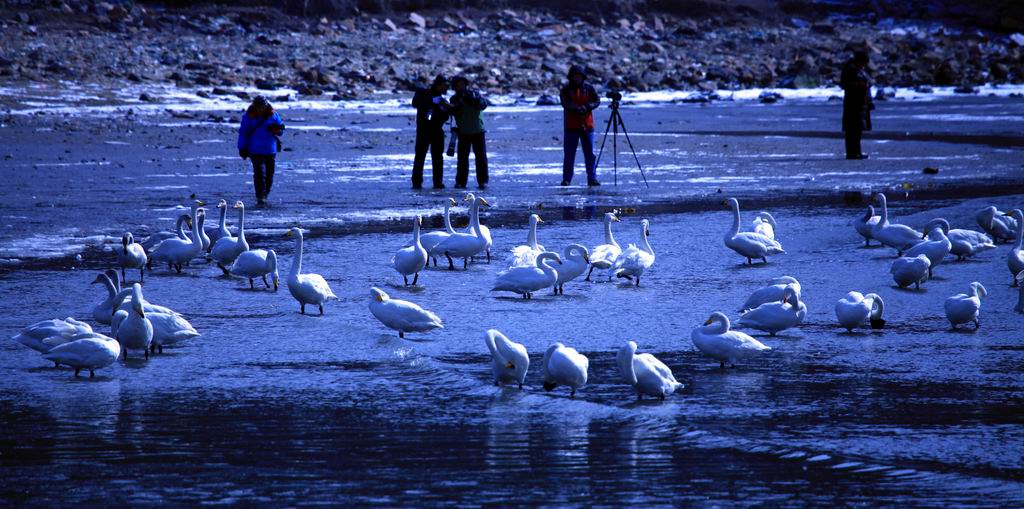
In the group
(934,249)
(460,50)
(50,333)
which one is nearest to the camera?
(50,333)

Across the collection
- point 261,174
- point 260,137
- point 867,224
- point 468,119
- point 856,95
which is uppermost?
point 856,95

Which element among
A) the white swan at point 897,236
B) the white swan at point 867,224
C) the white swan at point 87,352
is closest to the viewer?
the white swan at point 87,352

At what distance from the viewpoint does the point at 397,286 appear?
11484 mm

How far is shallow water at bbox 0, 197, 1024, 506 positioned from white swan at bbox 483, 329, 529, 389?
0.11 metres

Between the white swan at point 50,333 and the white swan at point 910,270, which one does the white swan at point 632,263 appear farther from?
the white swan at point 50,333

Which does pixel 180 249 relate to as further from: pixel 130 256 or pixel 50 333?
pixel 50 333

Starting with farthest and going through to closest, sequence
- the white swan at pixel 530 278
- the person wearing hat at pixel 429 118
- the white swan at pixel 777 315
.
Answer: the person wearing hat at pixel 429 118, the white swan at pixel 530 278, the white swan at pixel 777 315

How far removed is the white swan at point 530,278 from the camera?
35.0 ft

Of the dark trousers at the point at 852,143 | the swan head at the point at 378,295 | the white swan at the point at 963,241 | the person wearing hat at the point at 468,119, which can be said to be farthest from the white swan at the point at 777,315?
the dark trousers at the point at 852,143

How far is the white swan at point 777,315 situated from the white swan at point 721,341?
2.57 ft

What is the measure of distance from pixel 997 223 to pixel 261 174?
30.6 ft

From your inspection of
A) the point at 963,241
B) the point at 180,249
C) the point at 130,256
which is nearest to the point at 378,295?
the point at 130,256

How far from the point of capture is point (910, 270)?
35.7 ft

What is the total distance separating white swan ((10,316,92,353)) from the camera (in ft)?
27.6
